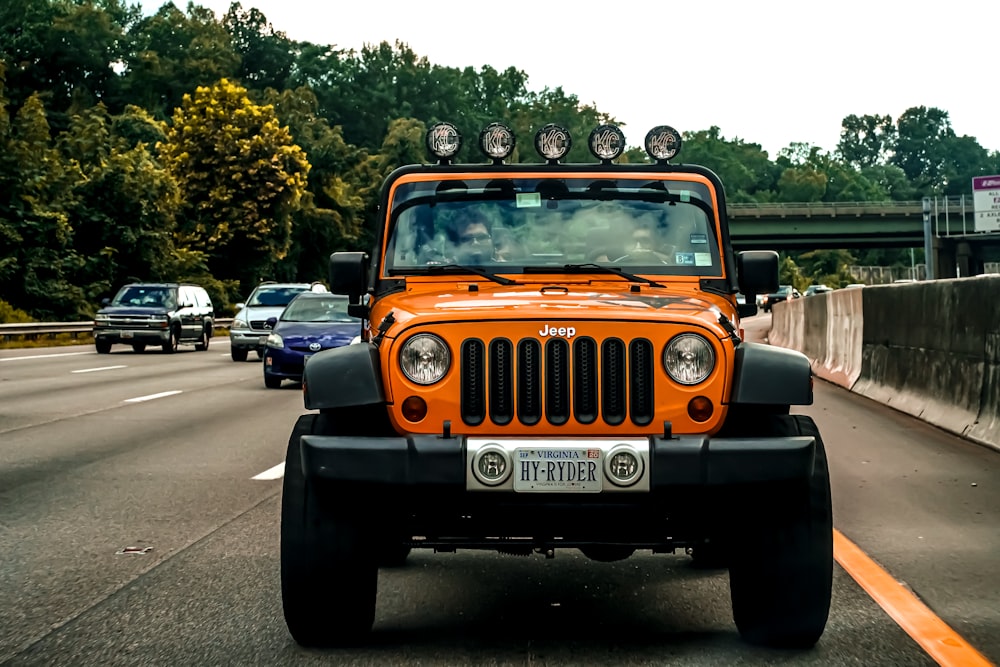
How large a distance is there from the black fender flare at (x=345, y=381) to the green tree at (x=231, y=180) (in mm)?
60729

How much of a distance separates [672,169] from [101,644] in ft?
11.1

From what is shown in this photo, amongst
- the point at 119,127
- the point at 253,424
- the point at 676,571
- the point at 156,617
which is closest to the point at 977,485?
the point at 676,571

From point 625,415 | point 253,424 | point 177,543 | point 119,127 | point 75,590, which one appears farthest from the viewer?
point 119,127

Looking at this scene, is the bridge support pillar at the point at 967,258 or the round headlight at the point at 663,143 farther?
the bridge support pillar at the point at 967,258

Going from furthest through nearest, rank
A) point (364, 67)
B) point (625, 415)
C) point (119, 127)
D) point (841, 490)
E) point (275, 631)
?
point (364, 67) → point (119, 127) → point (841, 490) → point (275, 631) → point (625, 415)

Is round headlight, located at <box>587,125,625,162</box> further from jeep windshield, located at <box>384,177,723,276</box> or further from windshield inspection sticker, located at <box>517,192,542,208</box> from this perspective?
windshield inspection sticker, located at <box>517,192,542,208</box>

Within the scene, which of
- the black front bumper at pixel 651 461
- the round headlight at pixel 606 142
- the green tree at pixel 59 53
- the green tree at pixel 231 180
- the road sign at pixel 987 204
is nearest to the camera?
the black front bumper at pixel 651 461

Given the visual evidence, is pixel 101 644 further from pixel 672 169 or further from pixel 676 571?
pixel 672 169

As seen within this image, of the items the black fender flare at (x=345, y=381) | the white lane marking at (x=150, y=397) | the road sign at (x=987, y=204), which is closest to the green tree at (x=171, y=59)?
the road sign at (x=987, y=204)

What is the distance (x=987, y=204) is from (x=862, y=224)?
58.5 m

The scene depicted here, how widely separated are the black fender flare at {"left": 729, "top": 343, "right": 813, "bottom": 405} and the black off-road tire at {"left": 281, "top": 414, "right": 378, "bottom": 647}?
142 cm

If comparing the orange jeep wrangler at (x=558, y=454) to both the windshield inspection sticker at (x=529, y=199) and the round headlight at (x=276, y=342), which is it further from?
the round headlight at (x=276, y=342)

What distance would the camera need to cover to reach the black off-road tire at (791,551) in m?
5.12

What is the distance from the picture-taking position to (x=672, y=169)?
7012 mm
